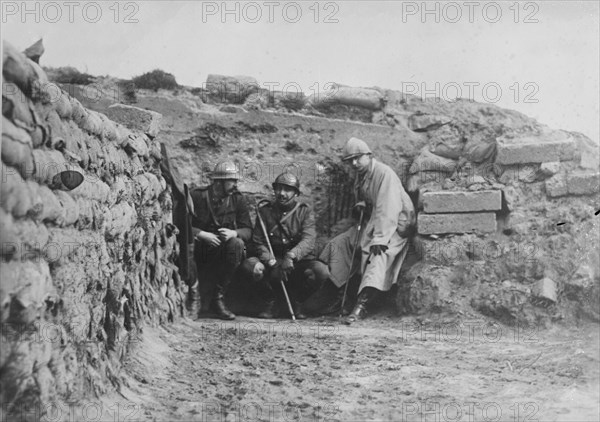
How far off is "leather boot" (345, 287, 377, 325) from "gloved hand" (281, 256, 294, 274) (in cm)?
74

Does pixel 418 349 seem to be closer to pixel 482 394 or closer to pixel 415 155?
pixel 482 394

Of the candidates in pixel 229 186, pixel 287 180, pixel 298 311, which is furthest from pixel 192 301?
pixel 287 180

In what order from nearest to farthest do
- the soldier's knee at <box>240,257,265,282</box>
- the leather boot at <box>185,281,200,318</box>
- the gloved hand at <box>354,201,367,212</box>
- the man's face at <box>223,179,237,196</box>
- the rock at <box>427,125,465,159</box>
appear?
the leather boot at <box>185,281,200,318</box> → the soldier's knee at <box>240,257,265,282</box> → the man's face at <box>223,179,237,196</box> → the gloved hand at <box>354,201,367,212</box> → the rock at <box>427,125,465,159</box>

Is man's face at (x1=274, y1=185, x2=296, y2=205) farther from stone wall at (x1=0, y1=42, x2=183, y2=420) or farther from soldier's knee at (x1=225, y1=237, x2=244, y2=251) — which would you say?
stone wall at (x1=0, y1=42, x2=183, y2=420)

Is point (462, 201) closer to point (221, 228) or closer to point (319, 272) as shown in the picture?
point (319, 272)

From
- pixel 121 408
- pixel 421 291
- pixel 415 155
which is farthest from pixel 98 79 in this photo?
pixel 121 408

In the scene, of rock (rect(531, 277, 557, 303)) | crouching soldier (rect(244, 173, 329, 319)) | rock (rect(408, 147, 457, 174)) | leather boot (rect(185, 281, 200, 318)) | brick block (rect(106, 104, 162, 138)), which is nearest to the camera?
brick block (rect(106, 104, 162, 138))

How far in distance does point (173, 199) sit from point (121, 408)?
11.8 feet

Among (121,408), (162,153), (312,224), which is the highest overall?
(162,153)

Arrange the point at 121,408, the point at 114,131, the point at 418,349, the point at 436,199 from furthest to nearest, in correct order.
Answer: the point at 436,199 < the point at 418,349 < the point at 114,131 < the point at 121,408

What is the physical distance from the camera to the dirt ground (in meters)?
5.01

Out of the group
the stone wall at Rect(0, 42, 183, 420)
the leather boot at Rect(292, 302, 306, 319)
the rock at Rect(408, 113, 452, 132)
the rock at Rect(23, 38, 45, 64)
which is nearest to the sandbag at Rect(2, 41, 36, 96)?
the stone wall at Rect(0, 42, 183, 420)

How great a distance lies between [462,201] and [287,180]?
1807mm

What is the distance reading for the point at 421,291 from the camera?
823 cm
